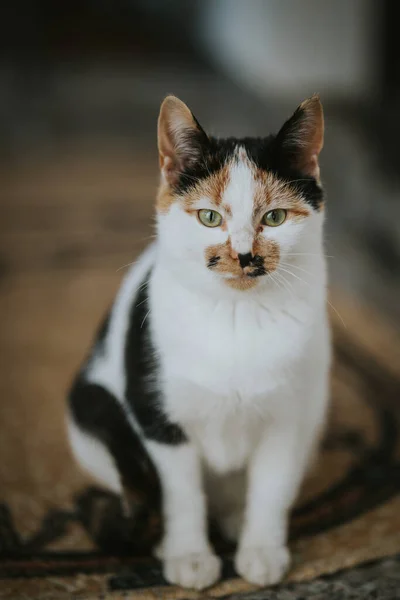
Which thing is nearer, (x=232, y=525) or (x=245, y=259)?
(x=245, y=259)

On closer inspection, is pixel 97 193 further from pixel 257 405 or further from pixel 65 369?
pixel 257 405

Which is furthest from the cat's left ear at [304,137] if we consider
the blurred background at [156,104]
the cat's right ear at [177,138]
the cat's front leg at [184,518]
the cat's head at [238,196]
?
the cat's front leg at [184,518]

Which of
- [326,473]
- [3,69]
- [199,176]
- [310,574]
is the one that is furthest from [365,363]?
[3,69]

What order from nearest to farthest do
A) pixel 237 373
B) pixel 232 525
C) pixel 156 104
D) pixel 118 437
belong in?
pixel 237 373 < pixel 118 437 < pixel 232 525 < pixel 156 104

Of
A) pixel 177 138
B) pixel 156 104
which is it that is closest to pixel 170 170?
pixel 177 138

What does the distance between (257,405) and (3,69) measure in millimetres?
4082

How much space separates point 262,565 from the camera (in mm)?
1140

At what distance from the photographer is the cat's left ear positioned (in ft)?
3.09

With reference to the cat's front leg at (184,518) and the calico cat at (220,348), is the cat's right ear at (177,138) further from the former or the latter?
the cat's front leg at (184,518)

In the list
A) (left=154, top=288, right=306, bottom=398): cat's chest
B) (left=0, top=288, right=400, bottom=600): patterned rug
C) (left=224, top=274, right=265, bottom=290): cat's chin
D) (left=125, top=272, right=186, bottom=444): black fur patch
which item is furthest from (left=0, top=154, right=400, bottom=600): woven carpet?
(left=224, top=274, right=265, bottom=290): cat's chin

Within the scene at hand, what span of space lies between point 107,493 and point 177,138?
72 cm

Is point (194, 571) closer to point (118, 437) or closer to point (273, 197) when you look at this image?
point (118, 437)

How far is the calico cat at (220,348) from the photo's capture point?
0.97 m

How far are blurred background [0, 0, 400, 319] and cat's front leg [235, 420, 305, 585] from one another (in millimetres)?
517
